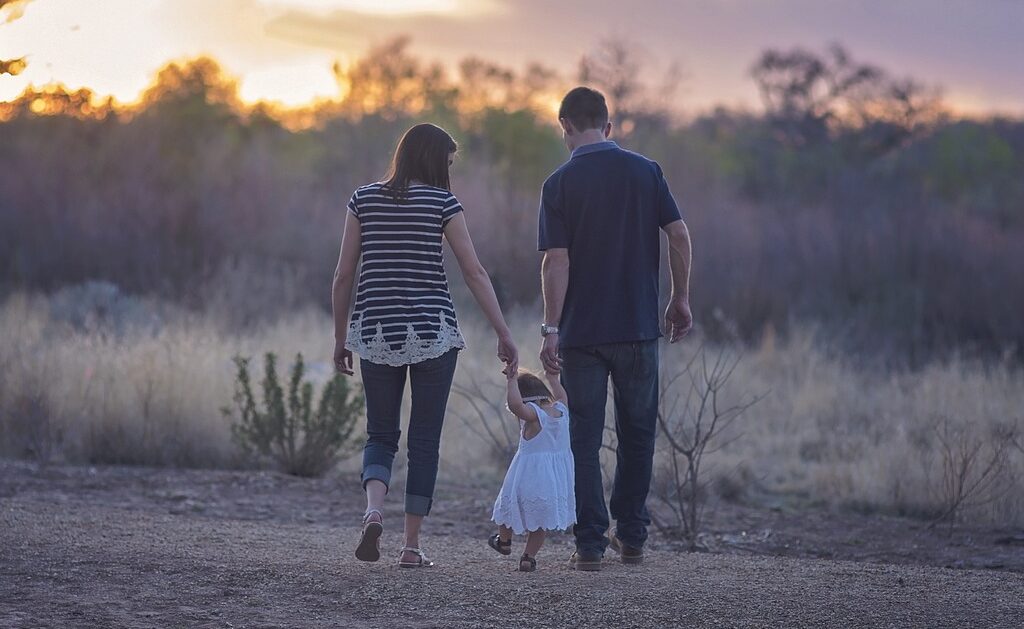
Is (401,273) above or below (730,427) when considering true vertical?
above

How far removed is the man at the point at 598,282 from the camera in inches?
221

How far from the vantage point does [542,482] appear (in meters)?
5.52

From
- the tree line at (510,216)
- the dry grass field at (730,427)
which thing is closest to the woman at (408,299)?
the dry grass field at (730,427)

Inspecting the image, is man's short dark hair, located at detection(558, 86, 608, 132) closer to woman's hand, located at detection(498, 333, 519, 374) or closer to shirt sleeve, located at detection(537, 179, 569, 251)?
shirt sleeve, located at detection(537, 179, 569, 251)

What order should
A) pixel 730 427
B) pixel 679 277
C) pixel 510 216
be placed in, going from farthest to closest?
pixel 510 216, pixel 730 427, pixel 679 277

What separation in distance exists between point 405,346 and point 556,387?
723 mm

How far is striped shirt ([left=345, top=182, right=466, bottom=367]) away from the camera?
5.34 m

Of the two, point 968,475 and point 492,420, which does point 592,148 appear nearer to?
point 968,475

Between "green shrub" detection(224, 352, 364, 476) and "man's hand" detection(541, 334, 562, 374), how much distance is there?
4.02 metres

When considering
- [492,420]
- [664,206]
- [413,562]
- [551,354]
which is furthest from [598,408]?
[492,420]

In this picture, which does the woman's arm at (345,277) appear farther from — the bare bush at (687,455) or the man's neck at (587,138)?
the bare bush at (687,455)

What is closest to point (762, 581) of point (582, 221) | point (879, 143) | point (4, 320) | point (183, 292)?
point (582, 221)

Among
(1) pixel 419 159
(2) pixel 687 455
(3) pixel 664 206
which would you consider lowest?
(2) pixel 687 455

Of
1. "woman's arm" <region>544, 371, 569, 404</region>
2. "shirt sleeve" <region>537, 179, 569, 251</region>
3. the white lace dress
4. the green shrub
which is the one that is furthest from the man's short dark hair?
the green shrub
